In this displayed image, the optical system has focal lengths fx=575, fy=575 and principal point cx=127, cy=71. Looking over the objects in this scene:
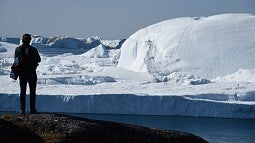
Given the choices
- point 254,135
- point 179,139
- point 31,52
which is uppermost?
point 31,52

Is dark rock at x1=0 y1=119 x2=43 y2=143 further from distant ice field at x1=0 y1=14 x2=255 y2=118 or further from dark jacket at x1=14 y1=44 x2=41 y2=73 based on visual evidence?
distant ice field at x1=0 y1=14 x2=255 y2=118

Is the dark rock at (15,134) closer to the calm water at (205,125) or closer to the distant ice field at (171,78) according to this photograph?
the calm water at (205,125)

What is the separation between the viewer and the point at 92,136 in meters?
6.05

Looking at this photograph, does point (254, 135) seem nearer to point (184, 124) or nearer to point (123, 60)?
point (184, 124)

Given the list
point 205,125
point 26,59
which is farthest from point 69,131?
point 205,125

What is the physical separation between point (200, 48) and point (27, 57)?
A: 1439 inches

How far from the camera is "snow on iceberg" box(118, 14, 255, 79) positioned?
132ft

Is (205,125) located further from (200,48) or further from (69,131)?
(69,131)

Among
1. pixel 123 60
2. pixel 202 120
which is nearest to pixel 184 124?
pixel 202 120

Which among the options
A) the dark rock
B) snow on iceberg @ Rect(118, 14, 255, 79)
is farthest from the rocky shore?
snow on iceberg @ Rect(118, 14, 255, 79)

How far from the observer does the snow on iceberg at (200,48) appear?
40.4 m

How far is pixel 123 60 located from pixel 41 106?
60.2ft

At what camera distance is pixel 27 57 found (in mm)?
6574

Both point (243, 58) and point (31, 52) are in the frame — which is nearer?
point (31, 52)
